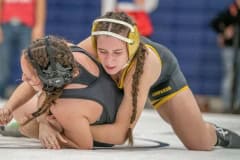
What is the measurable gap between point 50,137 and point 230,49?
4.53 metres

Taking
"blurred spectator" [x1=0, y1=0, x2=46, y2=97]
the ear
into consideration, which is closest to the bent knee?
the ear

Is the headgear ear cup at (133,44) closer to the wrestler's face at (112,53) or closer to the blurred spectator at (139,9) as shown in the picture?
the wrestler's face at (112,53)

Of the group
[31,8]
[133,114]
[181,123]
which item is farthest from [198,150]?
[31,8]

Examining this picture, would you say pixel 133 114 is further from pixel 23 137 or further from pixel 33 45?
pixel 23 137

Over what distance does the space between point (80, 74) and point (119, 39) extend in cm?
24

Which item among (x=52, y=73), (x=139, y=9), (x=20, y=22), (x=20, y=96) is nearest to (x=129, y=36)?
(x=52, y=73)

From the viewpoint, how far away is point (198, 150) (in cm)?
339

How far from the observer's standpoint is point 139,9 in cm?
721

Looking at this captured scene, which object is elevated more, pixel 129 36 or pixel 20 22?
pixel 129 36

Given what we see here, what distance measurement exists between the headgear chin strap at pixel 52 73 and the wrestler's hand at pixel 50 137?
265 millimetres

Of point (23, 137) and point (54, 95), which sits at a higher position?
point (54, 95)

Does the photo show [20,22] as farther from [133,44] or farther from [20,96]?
[133,44]

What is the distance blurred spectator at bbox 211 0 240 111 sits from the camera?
6848 millimetres

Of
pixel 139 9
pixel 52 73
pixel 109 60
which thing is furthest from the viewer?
pixel 139 9
